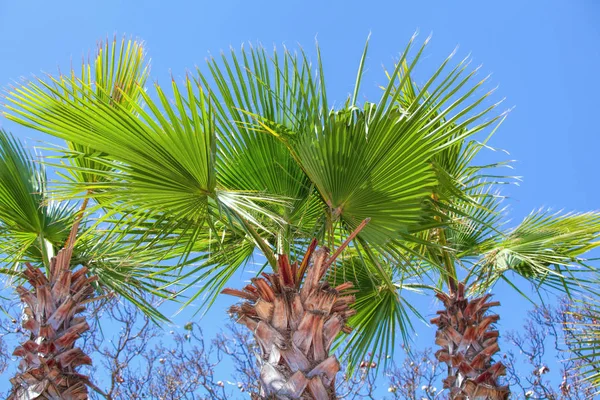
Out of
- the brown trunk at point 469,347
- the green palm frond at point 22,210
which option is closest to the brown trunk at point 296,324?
the brown trunk at point 469,347

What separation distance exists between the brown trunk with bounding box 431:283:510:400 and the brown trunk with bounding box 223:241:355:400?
4.39 feet

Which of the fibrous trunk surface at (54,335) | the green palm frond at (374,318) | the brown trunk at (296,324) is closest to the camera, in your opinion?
the brown trunk at (296,324)

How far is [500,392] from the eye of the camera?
4.22 m

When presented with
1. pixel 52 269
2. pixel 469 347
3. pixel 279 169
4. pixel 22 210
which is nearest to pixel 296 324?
pixel 279 169

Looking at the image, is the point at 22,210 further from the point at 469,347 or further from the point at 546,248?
the point at 546,248

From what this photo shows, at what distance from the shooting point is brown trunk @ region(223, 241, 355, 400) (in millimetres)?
3014

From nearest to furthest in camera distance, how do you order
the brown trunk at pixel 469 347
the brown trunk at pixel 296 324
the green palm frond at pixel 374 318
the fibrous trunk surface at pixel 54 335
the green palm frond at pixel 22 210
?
1. the brown trunk at pixel 296 324
2. the fibrous trunk surface at pixel 54 335
3. the brown trunk at pixel 469 347
4. the green palm frond at pixel 22 210
5. the green palm frond at pixel 374 318

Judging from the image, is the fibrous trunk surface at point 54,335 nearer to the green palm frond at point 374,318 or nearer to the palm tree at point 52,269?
the palm tree at point 52,269

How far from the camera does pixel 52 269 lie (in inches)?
172

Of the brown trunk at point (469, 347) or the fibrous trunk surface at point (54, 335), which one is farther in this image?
the brown trunk at point (469, 347)

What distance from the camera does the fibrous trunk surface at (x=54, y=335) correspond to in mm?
3871

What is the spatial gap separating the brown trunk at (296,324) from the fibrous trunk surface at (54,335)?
1343 millimetres

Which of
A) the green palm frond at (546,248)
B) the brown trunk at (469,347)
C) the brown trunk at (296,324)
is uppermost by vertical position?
the green palm frond at (546,248)

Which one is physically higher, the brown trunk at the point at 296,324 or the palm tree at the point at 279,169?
the palm tree at the point at 279,169
